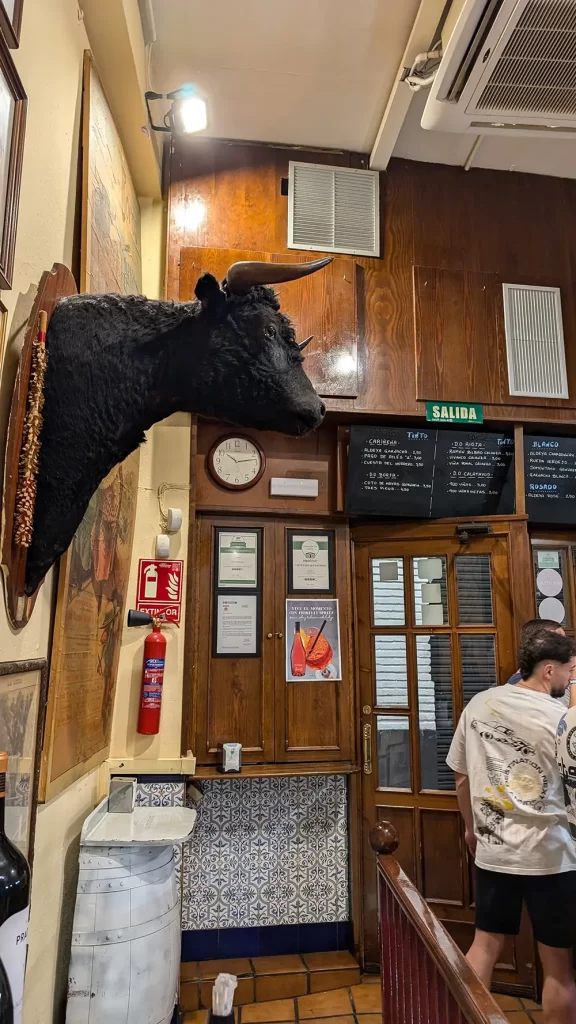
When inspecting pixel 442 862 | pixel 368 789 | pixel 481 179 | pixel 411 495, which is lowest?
pixel 442 862

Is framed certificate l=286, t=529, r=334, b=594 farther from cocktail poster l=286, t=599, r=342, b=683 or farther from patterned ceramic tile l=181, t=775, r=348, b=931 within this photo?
patterned ceramic tile l=181, t=775, r=348, b=931

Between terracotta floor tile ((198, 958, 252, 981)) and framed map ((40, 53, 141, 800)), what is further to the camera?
terracotta floor tile ((198, 958, 252, 981))

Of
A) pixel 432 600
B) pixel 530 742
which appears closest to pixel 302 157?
pixel 432 600

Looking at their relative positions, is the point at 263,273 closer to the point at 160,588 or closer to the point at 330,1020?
the point at 160,588

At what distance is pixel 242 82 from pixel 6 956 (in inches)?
135

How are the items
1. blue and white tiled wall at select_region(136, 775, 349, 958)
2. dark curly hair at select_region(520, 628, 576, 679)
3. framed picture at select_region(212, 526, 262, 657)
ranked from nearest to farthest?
dark curly hair at select_region(520, 628, 576, 679) → blue and white tiled wall at select_region(136, 775, 349, 958) → framed picture at select_region(212, 526, 262, 657)

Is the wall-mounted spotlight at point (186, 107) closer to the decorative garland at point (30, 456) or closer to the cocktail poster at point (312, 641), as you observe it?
the decorative garland at point (30, 456)

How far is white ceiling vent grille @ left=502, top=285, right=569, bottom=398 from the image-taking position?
3373 millimetres

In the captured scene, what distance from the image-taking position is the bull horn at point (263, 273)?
133 cm

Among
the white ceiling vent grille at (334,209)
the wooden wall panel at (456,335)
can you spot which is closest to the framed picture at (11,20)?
the white ceiling vent grille at (334,209)

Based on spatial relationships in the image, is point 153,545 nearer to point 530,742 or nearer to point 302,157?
point 530,742

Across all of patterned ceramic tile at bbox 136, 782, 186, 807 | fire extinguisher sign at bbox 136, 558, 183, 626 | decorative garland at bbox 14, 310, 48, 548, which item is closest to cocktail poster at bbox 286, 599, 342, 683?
fire extinguisher sign at bbox 136, 558, 183, 626

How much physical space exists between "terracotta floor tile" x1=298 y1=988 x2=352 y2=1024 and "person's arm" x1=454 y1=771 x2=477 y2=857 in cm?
88

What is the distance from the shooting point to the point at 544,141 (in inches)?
131
